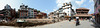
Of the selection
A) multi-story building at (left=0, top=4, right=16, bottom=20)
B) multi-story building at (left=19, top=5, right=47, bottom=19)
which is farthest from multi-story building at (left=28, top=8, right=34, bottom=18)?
multi-story building at (left=0, top=4, right=16, bottom=20)

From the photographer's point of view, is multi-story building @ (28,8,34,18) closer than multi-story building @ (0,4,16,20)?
No

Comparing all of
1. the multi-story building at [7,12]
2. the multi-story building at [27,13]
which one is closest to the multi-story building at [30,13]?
the multi-story building at [27,13]

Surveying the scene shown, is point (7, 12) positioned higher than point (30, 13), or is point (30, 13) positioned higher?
point (7, 12)

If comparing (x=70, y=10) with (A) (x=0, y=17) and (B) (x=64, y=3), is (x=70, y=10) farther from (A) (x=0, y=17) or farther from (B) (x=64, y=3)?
(A) (x=0, y=17)

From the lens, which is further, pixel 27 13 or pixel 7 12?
pixel 27 13

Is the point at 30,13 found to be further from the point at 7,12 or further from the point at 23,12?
the point at 7,12

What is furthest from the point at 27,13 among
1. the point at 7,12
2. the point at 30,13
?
the point at 7,12

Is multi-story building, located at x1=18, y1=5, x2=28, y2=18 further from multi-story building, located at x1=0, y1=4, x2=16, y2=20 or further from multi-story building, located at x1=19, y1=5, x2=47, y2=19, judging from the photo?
multi-story building, located at x1=0, y1=4, x2=16, y2=20

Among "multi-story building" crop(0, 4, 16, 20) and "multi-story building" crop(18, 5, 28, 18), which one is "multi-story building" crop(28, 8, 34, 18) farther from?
"multi-story building" crop(0, 4, 16, 20)

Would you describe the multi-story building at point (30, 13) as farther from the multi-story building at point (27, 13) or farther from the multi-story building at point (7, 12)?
the multi-story building at point (7, 12)

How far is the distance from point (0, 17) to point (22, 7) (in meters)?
12.5

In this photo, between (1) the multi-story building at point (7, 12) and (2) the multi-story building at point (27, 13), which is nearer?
(1) the multi-story building at point (7, 12)

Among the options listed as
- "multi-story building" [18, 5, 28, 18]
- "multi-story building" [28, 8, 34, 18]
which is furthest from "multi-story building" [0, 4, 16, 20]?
"multi-story building" [28, 8, 34, 18]

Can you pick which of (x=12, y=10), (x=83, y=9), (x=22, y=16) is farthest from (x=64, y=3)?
(x=12, y=10)
